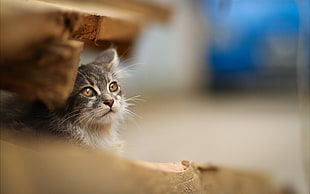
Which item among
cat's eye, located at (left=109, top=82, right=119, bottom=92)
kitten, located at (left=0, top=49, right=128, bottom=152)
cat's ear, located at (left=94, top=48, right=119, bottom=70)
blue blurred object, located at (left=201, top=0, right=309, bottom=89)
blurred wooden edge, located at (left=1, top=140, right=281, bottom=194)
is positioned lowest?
blurred wooden edge, located at (left=1, top=140, right=281, bottom=194)

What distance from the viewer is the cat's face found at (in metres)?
0.52

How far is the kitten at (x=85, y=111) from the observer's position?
19.7 inches

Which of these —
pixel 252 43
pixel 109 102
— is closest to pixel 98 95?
pixel 109 102

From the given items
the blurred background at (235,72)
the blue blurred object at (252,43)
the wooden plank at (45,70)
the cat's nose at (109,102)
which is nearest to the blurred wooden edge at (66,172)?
the wooden plank at (45,70)

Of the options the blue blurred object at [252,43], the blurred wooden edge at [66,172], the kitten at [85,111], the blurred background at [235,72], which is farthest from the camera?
the blue blurred object at [252,43]

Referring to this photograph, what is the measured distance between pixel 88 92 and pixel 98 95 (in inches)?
0.9

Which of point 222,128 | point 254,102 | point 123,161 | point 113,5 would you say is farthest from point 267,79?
point 123,161

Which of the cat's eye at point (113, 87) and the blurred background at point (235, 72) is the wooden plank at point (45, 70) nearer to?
the cat's eye at point (113, 87)

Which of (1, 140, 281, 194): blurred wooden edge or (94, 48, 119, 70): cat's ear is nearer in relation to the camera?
(1, 140, 281, 194): blurred wooden edge

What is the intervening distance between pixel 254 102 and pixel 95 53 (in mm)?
2469

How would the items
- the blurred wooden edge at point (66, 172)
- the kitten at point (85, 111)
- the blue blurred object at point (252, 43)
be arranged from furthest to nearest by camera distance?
the blue blurred object at point (252, 43) → the kitten at point (85, 111) → the blurred wooden edge at point (66, 172)

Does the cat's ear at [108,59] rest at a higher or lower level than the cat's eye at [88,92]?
higher

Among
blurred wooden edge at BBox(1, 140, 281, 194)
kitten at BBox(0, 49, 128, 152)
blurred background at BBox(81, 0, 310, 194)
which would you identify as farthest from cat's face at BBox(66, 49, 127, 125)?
blurred background at BBox(81, 0, 310, 194)

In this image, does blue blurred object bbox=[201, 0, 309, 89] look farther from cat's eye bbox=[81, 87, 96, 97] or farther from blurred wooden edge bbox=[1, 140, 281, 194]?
blurred wooden edge bbox=[1, 140, 281, 194]
